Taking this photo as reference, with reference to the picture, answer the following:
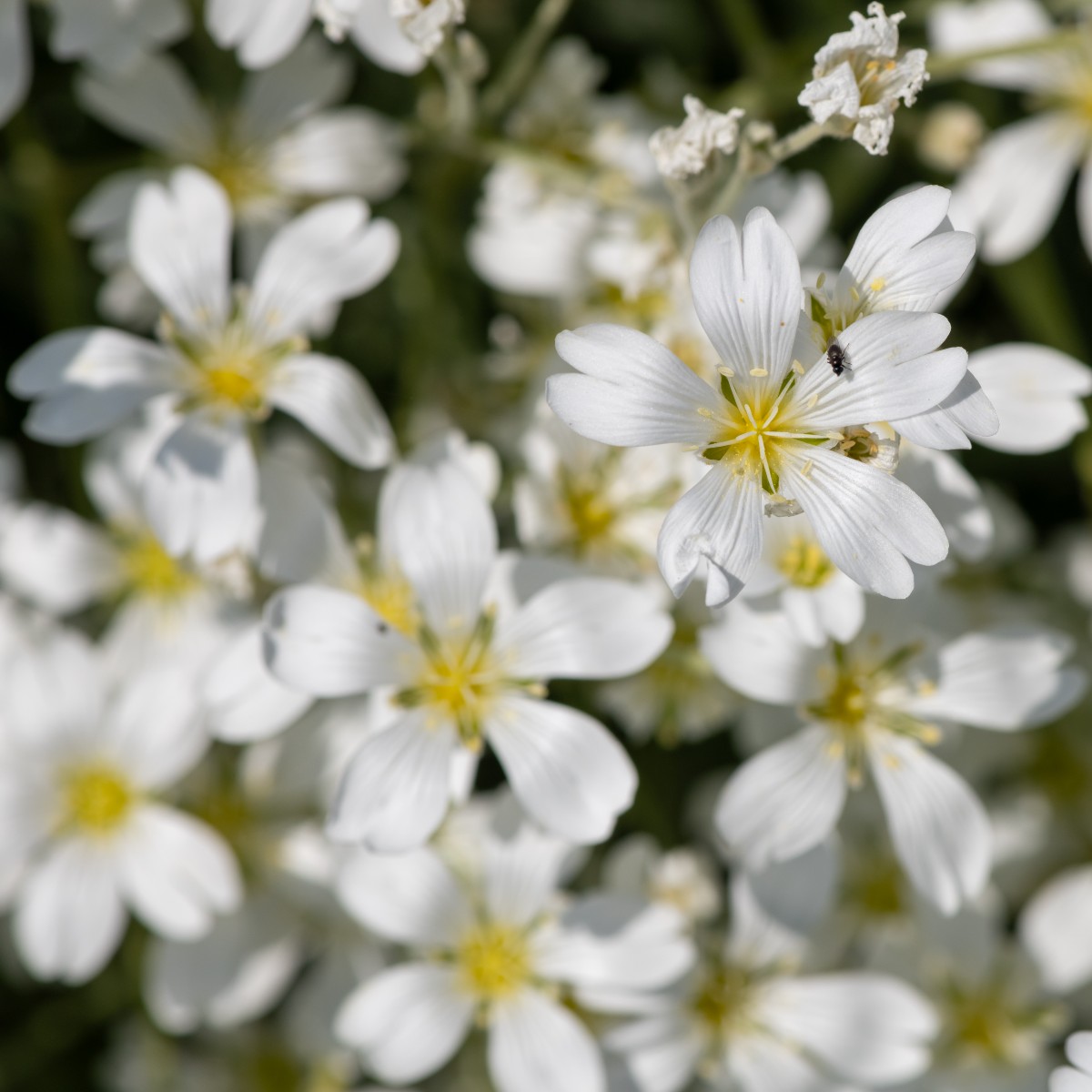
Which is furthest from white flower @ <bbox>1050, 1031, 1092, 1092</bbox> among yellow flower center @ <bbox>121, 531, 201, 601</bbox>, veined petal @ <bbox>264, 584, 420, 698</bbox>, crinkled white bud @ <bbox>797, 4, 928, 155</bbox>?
yellow flower center @ <bbox>121, 531, 201, 601</bbox>

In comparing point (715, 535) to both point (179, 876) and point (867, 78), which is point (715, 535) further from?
point (179, 876)

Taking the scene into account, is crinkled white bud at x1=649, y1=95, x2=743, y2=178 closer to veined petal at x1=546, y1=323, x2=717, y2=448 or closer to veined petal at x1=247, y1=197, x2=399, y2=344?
veined petal at x1=546, y1=323, x2=717, y2=448

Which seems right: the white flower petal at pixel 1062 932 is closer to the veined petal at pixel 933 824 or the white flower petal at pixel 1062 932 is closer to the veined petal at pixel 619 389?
the veined petal at pixel 933 824

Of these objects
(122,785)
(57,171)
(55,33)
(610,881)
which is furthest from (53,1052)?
(55,33)

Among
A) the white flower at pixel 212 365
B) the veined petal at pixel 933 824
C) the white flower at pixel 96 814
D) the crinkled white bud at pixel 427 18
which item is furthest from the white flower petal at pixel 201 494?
the veined petal at pixel 933 824

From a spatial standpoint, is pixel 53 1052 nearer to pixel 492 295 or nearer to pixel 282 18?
pixel 492 295

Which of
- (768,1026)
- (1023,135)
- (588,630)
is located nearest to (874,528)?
(588,630)
